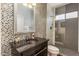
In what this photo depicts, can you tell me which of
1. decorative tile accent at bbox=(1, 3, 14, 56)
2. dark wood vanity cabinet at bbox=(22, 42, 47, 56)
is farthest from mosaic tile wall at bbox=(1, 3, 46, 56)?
dark wood vanity cabinet at bbox=(22, 42, 47, 56)

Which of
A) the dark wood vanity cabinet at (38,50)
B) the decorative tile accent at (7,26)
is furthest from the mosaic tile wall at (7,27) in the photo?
the dark wood vanity cabinet at (38,50)

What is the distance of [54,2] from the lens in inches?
52.9

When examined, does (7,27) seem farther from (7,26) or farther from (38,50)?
(38,50)

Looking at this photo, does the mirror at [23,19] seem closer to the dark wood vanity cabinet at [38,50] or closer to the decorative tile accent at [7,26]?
the decorative tile accent at [7,26]

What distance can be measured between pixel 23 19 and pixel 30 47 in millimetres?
375

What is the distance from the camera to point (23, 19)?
132cm

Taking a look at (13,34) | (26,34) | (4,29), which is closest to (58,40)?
(26,34)

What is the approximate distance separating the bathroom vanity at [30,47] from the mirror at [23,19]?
15 cm

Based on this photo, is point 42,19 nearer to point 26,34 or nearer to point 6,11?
point 26,34

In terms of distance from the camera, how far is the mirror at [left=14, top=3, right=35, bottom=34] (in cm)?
130

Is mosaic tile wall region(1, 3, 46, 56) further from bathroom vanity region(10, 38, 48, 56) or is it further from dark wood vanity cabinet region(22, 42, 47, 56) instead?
dark wood vanity cabinet region(22, 42, 47, 56)

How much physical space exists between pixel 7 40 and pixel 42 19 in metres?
0.53

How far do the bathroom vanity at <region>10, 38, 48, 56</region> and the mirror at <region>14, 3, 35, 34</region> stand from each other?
0.15 metres

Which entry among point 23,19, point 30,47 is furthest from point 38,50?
point 23,19
